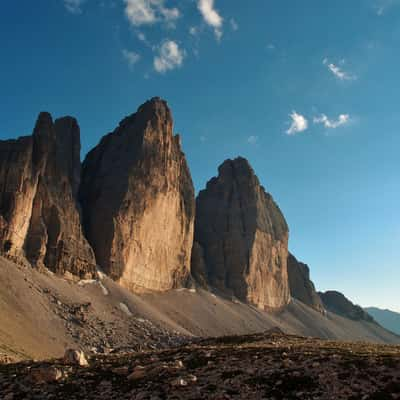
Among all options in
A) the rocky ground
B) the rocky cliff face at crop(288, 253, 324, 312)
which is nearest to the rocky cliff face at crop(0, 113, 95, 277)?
the rocky ground

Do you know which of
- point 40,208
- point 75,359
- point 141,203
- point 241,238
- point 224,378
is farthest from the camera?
point 241,238

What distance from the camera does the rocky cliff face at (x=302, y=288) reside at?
18825 cm

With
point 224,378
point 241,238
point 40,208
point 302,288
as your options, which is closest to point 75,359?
point 224,378

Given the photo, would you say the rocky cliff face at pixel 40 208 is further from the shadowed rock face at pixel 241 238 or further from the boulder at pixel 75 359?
the boulder at pixel 75 359

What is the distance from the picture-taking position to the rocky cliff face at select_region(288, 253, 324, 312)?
18825 centimetres

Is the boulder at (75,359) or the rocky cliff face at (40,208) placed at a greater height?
the rocky cliff face at (40,208)

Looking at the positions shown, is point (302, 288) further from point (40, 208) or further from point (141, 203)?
point (40, 208)

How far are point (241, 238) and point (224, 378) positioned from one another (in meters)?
139

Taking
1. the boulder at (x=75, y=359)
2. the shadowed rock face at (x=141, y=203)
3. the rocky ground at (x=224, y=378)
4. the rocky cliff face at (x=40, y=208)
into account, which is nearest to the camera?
the rocky ground at (x=224, y=378)

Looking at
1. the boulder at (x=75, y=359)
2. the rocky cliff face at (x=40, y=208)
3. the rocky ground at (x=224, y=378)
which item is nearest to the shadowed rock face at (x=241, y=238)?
the rocky cliff face at (x=40, y=208)

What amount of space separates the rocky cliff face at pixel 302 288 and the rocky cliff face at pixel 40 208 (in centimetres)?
11824

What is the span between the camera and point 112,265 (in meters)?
101

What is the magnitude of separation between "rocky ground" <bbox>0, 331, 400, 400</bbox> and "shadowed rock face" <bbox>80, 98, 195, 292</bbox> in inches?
3203

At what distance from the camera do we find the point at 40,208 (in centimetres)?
8675
